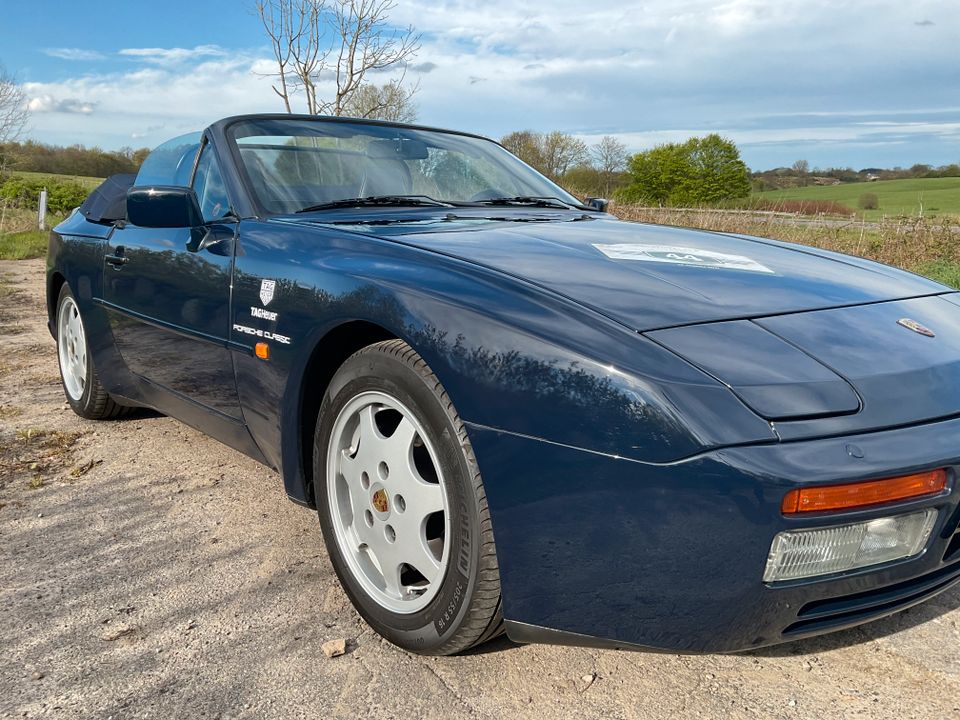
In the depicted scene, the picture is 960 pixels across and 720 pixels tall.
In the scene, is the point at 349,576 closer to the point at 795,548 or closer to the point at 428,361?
the point at 428,361

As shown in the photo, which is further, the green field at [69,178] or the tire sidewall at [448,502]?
the green field at [69,178]

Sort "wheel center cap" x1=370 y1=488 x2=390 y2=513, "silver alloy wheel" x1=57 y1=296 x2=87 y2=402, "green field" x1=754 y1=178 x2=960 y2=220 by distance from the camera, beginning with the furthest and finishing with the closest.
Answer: "green field" x1=754 y1=178 x2=960 y2=220 → "silver alloy wheel" x1=57 y1=296 x2=87 y2=402 → "wheel center cap" x1=370 y1=488 x2=390 y2=513

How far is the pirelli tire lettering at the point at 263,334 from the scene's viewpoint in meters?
2.19


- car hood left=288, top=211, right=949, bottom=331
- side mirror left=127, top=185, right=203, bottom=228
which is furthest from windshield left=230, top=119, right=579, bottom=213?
car hood left=288, top=211, right=949, bottom=331

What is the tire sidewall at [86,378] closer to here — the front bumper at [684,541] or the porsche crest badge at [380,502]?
the porsche crest badge at [380,502]

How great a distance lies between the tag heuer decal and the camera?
2.25 metres

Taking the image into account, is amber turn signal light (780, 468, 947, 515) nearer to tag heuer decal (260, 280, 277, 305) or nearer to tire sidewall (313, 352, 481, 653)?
tire sidewall (313, 352, 481, 653)

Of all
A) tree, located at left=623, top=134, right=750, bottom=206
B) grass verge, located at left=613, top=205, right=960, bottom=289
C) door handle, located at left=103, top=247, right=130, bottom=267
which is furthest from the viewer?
tree, located at left=623, top=134, right=750, bottom=206

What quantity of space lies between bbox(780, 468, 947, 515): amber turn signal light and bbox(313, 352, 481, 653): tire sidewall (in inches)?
24.7

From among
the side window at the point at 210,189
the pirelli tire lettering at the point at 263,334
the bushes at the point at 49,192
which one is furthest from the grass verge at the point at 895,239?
the bushes at the point at 49,192

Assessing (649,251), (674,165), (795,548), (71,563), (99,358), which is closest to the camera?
(795,548)

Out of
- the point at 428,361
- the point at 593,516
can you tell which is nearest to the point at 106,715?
the point at 428,361

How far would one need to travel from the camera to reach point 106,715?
5.47ft

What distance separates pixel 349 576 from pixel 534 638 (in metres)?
0.63
